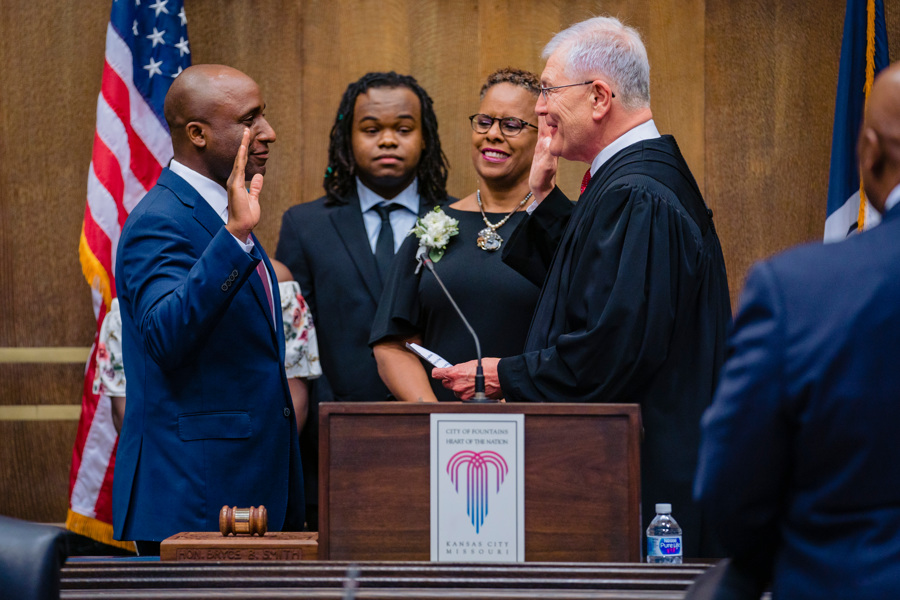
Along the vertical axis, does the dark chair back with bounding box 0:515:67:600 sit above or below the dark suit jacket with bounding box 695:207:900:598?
below

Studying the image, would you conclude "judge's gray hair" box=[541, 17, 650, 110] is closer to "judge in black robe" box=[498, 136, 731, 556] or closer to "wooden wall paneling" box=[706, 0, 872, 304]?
"judge in black robe" box=[498, 136, 731, 556]

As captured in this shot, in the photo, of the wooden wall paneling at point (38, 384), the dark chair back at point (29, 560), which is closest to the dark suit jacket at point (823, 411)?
the dark chair back at point (29, 560)

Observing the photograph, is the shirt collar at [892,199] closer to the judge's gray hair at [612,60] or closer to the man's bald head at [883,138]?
the man's bald head at [883,138]

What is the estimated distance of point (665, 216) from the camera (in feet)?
7.06

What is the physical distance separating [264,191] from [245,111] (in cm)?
174

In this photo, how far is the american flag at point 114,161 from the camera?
3859mm

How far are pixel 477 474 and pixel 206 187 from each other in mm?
1285

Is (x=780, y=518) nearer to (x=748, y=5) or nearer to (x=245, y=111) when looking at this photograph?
(x=245, y=111)

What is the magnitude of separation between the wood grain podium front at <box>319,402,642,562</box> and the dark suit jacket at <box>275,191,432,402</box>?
5.97ft

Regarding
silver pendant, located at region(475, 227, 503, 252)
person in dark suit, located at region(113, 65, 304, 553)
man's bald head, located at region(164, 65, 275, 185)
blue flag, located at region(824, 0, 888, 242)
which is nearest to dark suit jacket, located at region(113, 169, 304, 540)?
person in dark suit, located at region(113, 65, 304, 553)

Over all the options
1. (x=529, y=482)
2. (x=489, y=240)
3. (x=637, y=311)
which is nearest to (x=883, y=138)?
(x=529, y=482)

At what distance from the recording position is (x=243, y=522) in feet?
6.08

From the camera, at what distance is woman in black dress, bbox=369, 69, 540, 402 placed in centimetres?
289

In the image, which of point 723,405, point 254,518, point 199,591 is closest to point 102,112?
point 254,518
